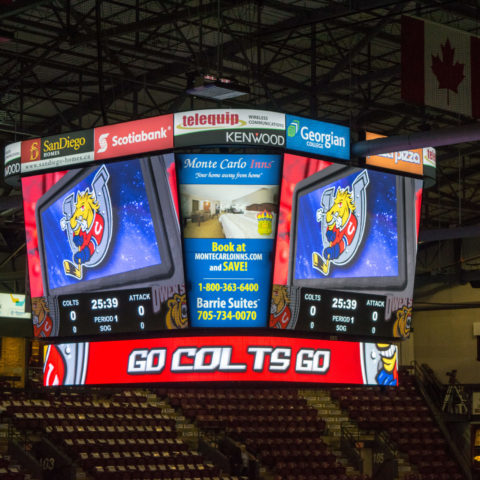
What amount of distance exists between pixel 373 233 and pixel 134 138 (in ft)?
13.3

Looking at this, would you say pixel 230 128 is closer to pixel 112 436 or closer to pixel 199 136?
pixel 199 136

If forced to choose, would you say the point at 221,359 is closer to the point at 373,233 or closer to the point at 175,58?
the point at 373,233

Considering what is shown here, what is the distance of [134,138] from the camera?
1539 cm

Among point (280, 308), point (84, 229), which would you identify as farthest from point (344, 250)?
point (84, 229)

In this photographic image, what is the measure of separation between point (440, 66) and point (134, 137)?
4.64 metres

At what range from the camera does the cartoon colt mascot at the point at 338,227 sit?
609 inches

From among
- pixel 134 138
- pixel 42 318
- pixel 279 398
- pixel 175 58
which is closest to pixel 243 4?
pixel 175 58

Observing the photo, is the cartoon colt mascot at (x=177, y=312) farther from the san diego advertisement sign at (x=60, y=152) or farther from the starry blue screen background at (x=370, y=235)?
the san diego advertisement sign at (x=60, y=152)

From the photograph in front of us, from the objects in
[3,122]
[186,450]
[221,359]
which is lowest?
[186,450]

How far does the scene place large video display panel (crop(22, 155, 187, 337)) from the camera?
593 inches

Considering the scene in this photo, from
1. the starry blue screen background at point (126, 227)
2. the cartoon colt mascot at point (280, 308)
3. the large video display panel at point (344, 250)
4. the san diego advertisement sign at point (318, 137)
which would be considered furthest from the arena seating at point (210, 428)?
the san diego advertisement sign at point (318, 137)

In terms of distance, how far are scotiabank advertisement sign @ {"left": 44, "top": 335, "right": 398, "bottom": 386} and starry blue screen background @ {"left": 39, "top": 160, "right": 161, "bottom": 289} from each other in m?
1.14

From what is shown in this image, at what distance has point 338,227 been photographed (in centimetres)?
1563

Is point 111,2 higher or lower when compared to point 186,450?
higher
